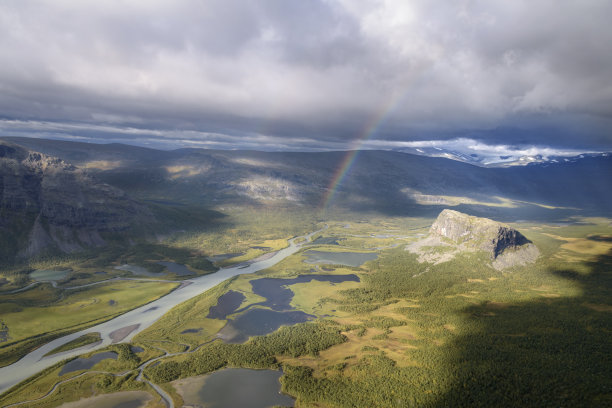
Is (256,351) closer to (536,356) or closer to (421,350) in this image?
(421,350)

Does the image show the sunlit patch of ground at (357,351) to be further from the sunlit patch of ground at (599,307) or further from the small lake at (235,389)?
the sunlit patch of ground at (599,307)

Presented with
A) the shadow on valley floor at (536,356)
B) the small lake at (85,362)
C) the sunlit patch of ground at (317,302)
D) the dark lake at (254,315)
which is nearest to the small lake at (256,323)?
the dark lake at (254,315)

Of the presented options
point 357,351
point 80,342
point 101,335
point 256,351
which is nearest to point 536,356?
point 357,351

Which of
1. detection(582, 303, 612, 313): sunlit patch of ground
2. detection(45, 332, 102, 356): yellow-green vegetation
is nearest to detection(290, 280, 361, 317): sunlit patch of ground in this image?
detection(45, 332, 102, 356): yellow-green vegetation

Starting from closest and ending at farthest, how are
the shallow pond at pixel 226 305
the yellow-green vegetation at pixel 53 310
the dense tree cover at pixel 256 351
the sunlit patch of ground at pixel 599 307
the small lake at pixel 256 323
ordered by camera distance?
the dense tree cover at pixel 256 351, the yellow-green vegetation at pixel 53 310, the small lake at pixel 256 323, the sunlit patch of ground at pixel 599 307, the shallow pond at pixel 226 305

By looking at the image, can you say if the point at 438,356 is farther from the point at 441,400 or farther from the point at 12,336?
the point at 12,336

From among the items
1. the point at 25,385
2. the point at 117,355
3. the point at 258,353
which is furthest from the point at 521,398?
the point at 25,385
